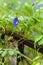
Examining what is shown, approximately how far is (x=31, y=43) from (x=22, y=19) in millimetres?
132

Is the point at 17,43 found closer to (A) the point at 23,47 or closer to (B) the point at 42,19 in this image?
(A) the point at 23,47

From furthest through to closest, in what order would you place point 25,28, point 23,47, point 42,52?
point 23,47
point 25,28
point 42,52

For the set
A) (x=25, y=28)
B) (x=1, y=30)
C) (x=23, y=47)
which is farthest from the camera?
(x=1, y=30)

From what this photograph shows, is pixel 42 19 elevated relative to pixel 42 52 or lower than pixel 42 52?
elevated

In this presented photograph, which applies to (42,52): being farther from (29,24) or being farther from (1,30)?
(1,30)

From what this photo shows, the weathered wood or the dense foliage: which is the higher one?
the dense foliage

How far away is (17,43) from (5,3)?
0.84 feet

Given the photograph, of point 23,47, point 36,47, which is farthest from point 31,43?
point 23,47

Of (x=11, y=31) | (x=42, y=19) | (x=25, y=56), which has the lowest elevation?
(x=25, y=56)

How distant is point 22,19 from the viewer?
1062 millimetres

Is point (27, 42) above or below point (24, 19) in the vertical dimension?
below

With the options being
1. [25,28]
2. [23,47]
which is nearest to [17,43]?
[23,47]

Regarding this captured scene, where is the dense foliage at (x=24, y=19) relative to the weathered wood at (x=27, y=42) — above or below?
above

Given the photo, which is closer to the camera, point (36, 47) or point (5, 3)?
point (36, 47)
